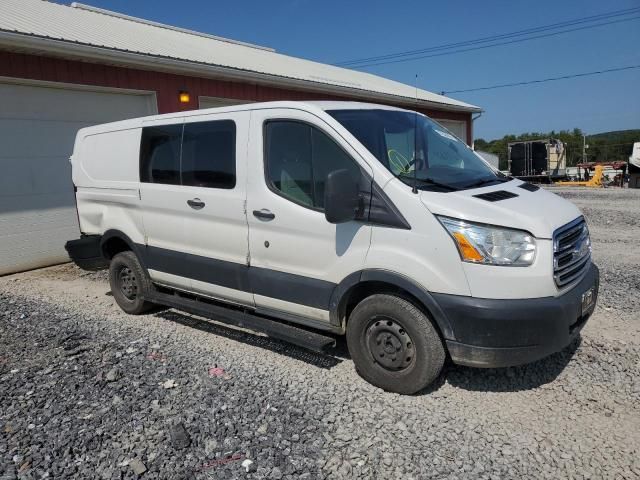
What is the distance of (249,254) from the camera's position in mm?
4227

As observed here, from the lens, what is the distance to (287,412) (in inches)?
133

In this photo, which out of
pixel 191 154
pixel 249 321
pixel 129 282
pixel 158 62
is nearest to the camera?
pixel 249 321

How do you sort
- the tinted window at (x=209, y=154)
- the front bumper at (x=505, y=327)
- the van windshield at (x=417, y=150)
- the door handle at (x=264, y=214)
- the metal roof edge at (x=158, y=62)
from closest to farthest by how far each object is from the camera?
1. the front bumper at (x=505, y=327)
2. the van windshield at (x=417, y=150)
3. the door handle at (x=264, y=214)
4. the tinted window at (x=209, y=154)
5. the metal roof edge at (x=158, y=62)

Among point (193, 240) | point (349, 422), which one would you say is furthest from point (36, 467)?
point (193, 240)

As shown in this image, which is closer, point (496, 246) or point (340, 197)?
point (496, 246)

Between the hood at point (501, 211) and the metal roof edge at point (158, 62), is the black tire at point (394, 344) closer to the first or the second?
the hood at point (501, 211)

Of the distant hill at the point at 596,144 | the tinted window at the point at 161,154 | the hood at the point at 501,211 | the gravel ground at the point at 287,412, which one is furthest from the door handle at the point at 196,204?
the distant hill at the point at 596,144

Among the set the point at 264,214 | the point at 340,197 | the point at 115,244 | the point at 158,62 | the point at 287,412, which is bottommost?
the point at 287,412

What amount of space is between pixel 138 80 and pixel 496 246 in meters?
8.36

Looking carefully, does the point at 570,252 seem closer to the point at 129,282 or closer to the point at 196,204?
the point at 196,204

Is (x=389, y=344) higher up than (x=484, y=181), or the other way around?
(x=484, y=181)

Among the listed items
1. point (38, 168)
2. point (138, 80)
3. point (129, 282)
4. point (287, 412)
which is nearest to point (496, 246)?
point (287, 412)

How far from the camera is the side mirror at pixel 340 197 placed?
3.35m

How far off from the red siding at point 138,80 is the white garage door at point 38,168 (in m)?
0.23
